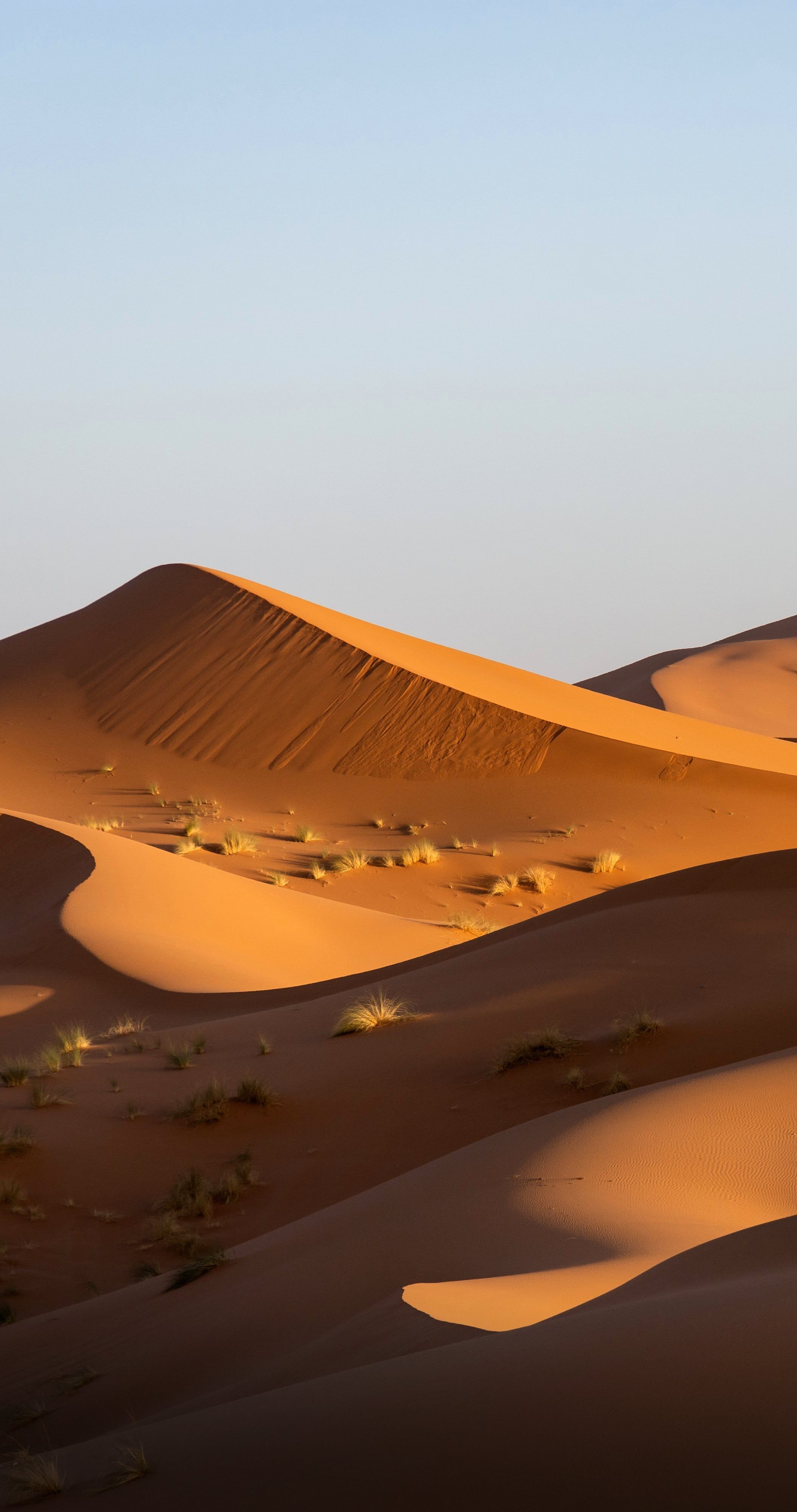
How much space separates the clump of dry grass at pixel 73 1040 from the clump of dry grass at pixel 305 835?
37.1 feet

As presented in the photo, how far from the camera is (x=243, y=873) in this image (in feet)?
67.0

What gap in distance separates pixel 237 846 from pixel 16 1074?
12.3 metres

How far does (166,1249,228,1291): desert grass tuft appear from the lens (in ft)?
18.2

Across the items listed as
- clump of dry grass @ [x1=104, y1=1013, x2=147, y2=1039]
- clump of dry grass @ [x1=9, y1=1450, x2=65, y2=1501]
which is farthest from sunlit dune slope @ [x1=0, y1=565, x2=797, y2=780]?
clump of dry grass @ [x1=9, y1=1450, x2=65, y2=1501]

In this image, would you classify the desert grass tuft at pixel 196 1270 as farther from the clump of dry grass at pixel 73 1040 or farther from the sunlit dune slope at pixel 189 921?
the sunlit dune slope at pixel 189 921

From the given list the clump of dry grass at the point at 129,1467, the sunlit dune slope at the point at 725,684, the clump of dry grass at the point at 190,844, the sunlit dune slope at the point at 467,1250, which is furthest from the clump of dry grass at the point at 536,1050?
the sunlit dune slope at the point at 725,684

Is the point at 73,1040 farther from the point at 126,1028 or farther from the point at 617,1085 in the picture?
the point at 617,1085

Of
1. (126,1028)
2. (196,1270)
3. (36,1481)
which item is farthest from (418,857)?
(36,1481)

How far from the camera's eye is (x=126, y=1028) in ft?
37.6

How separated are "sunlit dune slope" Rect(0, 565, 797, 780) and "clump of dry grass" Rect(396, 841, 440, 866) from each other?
4372 millimetres

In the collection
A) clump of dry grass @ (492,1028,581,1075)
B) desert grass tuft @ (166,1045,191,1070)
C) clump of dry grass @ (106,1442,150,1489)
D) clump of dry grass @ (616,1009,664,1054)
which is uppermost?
clump of dry grass @ (106,1442,150,1489)

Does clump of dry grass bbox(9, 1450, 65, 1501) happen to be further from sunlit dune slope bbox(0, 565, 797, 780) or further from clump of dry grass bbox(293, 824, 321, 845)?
sunlit dune slope bbox(0, 565, 797, 780)

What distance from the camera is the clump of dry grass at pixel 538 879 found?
20281 millimetres

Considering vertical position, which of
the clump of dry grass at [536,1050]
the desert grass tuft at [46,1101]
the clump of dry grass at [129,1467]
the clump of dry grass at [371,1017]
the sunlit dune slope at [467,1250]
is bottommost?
the desert grass tuft at [46,1101]
